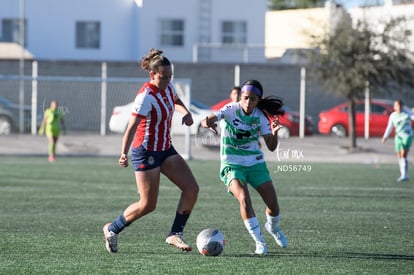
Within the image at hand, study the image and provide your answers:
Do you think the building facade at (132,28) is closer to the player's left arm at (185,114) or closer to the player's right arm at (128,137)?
the player's left arm at (185,114)

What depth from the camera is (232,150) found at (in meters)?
10.5

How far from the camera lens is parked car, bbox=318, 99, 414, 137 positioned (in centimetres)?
3775

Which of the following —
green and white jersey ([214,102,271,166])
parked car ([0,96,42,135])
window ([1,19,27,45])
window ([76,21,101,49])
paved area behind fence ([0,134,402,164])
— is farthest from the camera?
window ([76,21,101,49])

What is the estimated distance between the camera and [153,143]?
995 centimetres

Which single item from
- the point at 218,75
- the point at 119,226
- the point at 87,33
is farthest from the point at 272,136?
the point at 87,33

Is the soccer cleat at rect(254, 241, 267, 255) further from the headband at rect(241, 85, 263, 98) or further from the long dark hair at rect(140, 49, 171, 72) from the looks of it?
the long dark hair at rect(140, 49, 171, 72)

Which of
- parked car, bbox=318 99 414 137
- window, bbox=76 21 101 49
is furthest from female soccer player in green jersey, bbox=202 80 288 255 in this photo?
window, bbox=76 21 101 49

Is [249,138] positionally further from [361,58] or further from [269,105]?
[361,58]

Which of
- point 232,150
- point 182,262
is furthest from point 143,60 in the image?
point 182,262

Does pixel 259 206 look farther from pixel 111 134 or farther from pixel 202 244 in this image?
pixel 111 134

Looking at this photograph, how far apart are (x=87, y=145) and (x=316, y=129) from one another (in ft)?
32.3

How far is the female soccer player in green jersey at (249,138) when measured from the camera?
33.9 ft

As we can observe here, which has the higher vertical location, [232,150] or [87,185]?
[232,150]

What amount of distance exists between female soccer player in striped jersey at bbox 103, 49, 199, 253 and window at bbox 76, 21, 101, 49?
1501 inches
